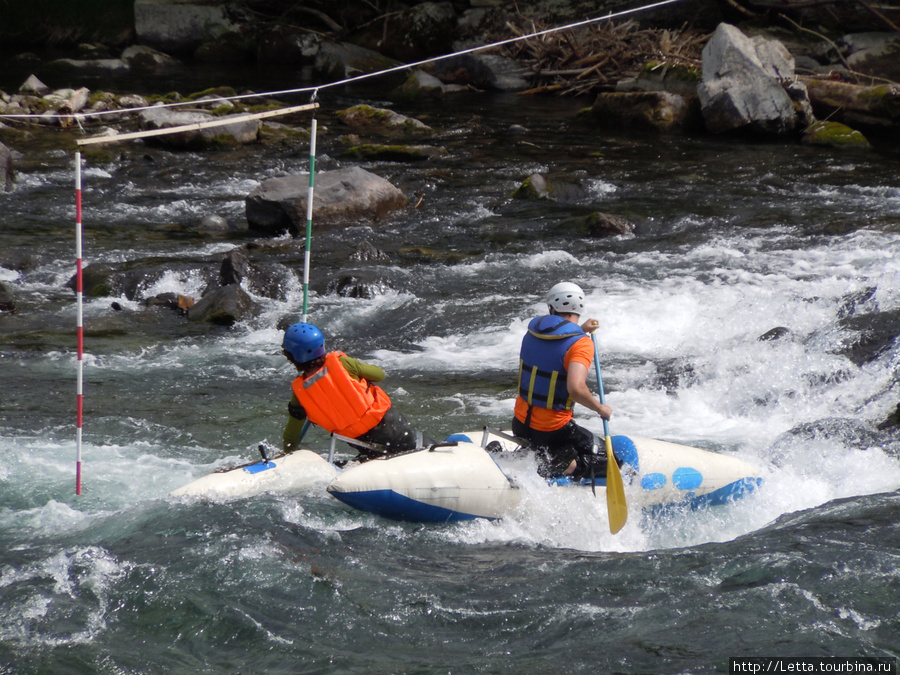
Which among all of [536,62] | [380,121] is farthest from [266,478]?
[536,62]

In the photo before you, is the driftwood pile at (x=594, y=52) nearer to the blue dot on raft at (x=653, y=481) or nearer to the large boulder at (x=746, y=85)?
the large boulder at (x=746, y=85)

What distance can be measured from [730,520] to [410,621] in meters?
2.13

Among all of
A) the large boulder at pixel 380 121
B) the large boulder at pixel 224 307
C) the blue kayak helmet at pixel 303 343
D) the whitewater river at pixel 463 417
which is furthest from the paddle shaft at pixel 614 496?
the large boulder at pixel 380 121

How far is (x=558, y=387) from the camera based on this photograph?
4379 mm

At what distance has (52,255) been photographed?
937cm

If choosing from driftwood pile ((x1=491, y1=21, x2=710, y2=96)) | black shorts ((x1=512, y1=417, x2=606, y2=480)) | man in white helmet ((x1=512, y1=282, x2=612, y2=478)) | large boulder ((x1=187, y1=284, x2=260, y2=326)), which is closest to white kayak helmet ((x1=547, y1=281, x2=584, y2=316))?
man in white helmet ((x1=512, y1=282, x2=612, y2=478))

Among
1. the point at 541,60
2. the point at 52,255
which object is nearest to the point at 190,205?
the point at 52,255

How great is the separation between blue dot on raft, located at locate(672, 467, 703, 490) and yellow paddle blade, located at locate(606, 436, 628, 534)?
0.55 metres

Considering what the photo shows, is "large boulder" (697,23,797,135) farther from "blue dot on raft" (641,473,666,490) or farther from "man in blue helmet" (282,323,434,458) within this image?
"man in blue helmet" (282,323,434,458)

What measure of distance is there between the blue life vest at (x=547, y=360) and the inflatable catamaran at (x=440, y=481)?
331 millimetres

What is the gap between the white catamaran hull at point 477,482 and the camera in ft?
14.2

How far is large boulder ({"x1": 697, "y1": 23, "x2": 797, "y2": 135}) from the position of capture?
49.5 ft

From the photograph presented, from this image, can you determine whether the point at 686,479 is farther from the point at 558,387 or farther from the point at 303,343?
the point at 303,343

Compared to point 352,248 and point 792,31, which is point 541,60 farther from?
point 352,248
